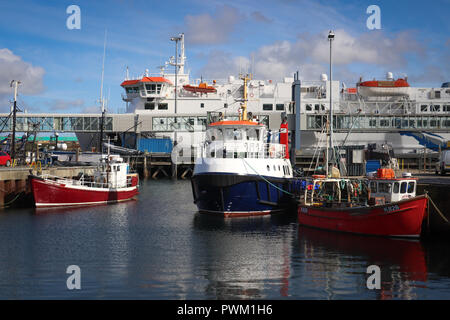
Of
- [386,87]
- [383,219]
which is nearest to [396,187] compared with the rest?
[383,219]

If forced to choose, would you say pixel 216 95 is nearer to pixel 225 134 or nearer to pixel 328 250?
pixel 225 134

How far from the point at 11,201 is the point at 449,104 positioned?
252 feet

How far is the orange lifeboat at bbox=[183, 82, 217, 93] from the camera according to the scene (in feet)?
255

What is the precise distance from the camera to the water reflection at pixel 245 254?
16.9 meters

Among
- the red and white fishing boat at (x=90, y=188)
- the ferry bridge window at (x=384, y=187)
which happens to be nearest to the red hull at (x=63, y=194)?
the red and white fishing boat at (x=90, y=188)

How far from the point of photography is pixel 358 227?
1017 inches

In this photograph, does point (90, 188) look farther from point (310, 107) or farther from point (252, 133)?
point (310, 107)

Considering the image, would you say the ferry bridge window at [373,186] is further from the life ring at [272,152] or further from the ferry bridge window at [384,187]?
the life ring at [272,152]

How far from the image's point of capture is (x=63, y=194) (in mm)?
38562

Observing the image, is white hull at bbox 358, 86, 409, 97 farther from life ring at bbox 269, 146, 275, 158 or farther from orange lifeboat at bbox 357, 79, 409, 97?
life ring at bbox 269, 146, 275, 158

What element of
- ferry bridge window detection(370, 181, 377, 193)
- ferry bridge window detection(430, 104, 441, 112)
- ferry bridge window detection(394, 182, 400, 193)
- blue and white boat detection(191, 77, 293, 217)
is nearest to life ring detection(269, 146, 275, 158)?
blue and white boat detection(191, 77, 293, 217)

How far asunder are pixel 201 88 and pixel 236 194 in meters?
47.8
